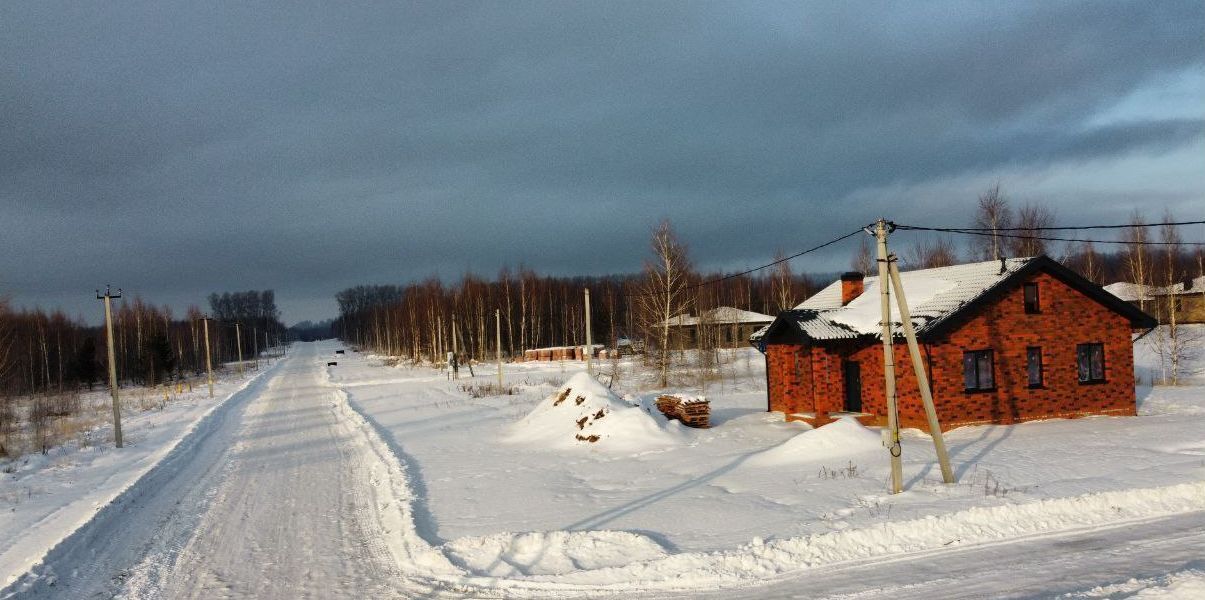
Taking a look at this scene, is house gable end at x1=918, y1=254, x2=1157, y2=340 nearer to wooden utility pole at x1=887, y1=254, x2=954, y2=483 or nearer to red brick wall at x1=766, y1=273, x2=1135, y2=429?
red brick wall at x1=766, y1=273, x2=1135, y2=429

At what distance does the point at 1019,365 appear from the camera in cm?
1917

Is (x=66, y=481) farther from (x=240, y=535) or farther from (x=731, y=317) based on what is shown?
(x=731, y=317)

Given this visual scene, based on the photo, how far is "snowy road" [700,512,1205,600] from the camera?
7258 mm

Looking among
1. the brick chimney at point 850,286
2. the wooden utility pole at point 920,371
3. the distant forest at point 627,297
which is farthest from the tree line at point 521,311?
the wooden utility pole at point 920,371

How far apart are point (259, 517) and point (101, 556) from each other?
2335 millimetres

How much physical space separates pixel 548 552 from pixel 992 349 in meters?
14.7

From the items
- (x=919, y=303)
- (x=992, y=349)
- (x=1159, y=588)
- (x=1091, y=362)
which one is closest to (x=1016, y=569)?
(x=1159, y=588)

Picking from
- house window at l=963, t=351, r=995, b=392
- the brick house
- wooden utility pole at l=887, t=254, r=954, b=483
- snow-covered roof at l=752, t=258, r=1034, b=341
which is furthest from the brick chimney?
wooden utility pole at l=887, t=254, r=954, b=483

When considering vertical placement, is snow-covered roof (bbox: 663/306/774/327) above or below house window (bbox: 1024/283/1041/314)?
below

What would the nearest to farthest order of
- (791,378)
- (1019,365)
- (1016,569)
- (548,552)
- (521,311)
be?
1. (1016,569)
2. (548,552)
3. (1019,365)
4. (791,378)
5. (521,311)

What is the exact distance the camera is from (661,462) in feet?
51.9

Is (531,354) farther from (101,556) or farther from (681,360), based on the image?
(101,556)

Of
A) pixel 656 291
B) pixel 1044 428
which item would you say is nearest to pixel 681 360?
pixel 656 291

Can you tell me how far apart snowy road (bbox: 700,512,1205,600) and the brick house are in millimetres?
9293
